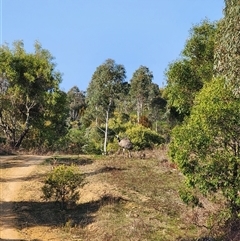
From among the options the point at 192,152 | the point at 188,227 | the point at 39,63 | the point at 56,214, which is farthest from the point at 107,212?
the point at 39,63

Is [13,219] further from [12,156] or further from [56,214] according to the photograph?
[12,156]

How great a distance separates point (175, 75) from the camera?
2402 cm

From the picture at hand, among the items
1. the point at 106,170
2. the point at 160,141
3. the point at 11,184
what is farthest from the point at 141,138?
the point at 11,184

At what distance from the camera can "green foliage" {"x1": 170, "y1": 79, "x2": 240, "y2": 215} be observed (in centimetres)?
1150

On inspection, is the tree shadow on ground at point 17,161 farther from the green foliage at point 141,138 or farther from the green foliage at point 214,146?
the green foliage at point 214,146

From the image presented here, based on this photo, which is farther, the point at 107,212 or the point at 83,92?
the point at 83,92

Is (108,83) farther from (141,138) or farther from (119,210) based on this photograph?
(119,210)

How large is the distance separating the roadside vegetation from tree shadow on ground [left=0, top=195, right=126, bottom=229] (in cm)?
7

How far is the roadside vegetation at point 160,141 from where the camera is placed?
11.6 metres

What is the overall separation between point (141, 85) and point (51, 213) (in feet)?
148

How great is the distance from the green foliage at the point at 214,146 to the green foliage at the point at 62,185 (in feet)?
15.3

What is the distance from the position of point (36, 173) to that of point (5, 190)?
287 cm

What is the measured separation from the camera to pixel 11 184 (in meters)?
17.9

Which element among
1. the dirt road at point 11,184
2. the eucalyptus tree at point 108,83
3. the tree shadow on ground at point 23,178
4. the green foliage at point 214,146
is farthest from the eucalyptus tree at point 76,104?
the green foliage at point 214,146
